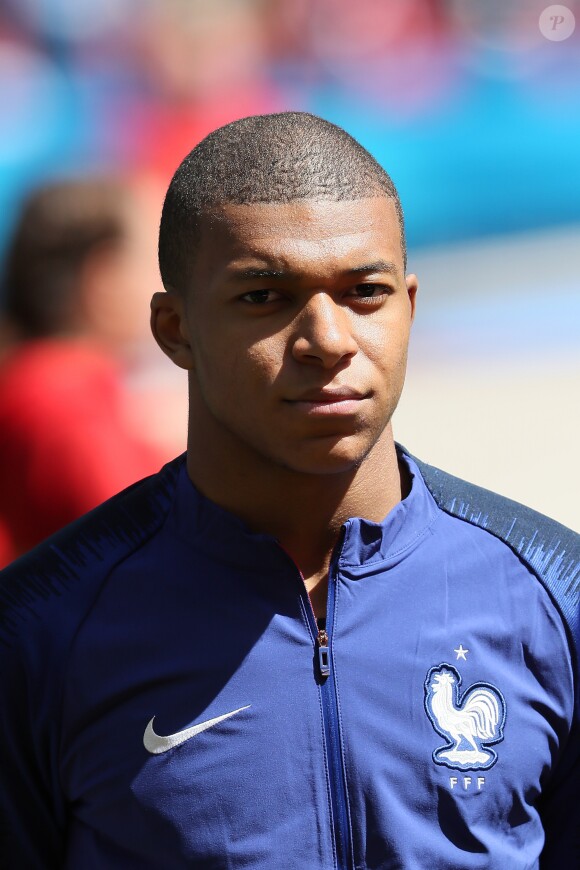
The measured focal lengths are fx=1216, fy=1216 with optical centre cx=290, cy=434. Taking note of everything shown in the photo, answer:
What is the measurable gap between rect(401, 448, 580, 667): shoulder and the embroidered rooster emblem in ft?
0.53

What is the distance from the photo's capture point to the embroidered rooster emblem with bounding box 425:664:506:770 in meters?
1.72

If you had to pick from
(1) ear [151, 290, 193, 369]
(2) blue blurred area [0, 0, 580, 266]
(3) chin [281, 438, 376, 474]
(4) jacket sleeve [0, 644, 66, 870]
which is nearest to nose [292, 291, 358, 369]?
(3) chin [281, 438, 376, 474]

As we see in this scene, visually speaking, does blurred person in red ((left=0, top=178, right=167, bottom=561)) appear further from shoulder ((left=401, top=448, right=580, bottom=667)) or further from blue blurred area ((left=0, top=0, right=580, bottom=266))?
shoulder ((left=401, top=448, right=580, bottom=667))

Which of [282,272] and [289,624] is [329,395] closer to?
[282,272]

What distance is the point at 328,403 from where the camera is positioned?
66.5 inches

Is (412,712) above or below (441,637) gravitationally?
below

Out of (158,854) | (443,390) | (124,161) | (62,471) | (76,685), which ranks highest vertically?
(124,161)

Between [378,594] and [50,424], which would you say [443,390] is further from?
[378,594]

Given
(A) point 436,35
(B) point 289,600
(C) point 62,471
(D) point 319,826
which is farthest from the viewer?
(A) point 436,35

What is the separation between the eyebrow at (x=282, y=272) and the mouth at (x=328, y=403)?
0.17 m

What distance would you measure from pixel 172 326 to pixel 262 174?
11.6 inches

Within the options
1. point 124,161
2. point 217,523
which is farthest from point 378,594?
point 124,161

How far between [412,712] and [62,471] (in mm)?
1592

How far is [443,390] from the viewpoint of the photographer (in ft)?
11.2
